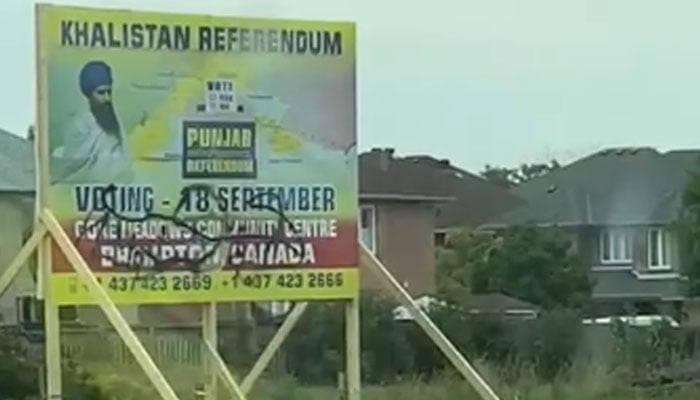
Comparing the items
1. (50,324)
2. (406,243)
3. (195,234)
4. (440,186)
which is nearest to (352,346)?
(195,234)

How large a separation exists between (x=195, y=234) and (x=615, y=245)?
172 feet

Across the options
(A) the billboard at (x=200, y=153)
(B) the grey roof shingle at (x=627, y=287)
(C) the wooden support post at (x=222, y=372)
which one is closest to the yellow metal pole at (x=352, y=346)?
(A) the billboard at (x=200, y=153)

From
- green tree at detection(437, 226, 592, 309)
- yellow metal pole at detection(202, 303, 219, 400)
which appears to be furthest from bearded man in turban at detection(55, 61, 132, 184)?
green tree at detection(437, 226, 592, 309)

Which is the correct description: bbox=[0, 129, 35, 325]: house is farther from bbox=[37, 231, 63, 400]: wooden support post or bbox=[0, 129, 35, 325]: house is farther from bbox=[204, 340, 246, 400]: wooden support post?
bbox=[37, 231, 63, 400]: wooden support post

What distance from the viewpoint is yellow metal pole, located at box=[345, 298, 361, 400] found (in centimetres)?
1736

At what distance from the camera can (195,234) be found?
16.5 m

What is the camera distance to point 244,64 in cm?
1666

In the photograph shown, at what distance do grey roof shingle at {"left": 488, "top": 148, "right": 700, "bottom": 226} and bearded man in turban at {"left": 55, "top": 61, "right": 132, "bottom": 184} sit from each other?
4895 cm

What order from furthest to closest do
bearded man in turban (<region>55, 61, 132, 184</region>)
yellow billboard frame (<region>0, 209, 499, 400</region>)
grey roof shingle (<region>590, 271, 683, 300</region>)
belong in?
grey roof shingle (<region>590, 271, 683, 300</region>) → bearded man in turban (<region>55, 61, 132, 184</region>) → yellow billboard frame (<region>0, 209, 499, 400</region>)

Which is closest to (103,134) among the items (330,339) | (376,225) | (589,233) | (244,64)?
(244,64)

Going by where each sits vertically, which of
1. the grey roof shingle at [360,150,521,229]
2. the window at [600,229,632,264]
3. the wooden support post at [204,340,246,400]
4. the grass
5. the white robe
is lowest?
the grass

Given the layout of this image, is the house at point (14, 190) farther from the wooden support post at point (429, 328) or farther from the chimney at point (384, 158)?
the wooden support post at point (429, 328)

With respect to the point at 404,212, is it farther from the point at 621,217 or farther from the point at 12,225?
the point at 12,225

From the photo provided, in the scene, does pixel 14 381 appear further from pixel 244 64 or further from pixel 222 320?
pixel 244 64
